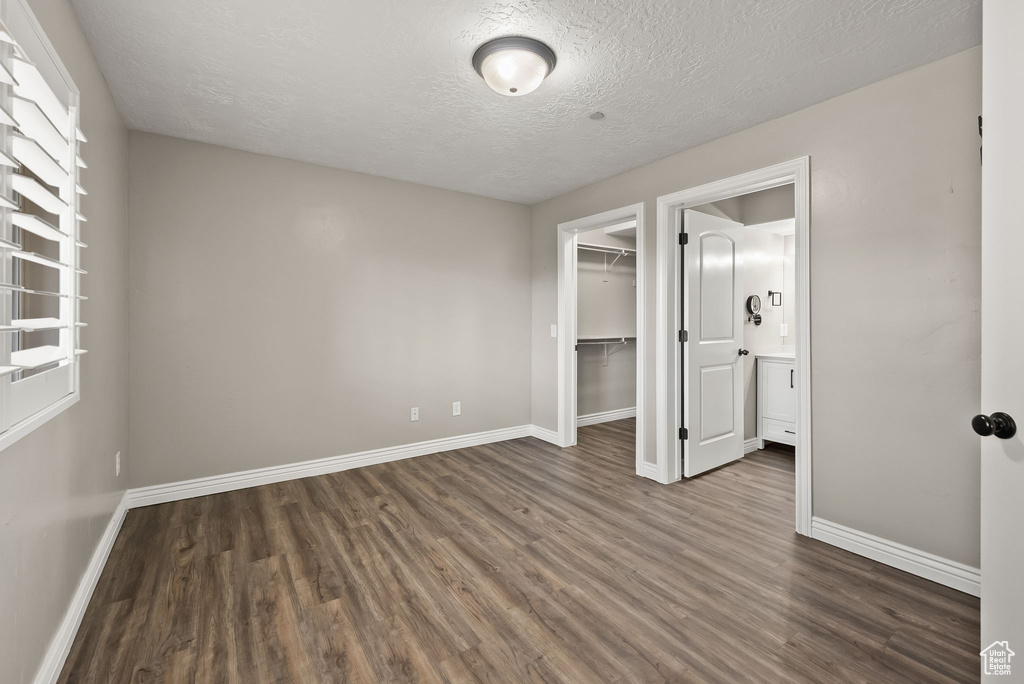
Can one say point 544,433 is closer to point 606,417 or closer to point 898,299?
point 606,417

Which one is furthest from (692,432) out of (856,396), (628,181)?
(628,181)

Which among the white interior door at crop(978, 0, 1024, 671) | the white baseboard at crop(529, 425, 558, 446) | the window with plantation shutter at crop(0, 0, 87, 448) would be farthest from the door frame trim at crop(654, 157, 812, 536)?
the window with plantation shutter at crop(0, 0, 87, 448)

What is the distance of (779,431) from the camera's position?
13.6 feet

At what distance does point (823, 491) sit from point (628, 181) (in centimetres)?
258

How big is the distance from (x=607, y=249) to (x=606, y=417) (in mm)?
2045

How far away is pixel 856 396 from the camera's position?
2406 mm

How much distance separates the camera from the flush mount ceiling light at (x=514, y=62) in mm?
2000

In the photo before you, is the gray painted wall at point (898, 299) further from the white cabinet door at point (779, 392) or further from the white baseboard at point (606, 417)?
the white baseboard at point (606, 417)

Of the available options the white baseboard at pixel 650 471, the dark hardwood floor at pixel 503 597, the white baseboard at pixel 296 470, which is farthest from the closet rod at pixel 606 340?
the dark hardwood floor at pixel 503 597

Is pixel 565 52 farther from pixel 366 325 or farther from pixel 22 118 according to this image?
pixel 366 325

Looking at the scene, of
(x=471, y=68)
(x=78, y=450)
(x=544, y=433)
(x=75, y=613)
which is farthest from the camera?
(x=544, y=433)

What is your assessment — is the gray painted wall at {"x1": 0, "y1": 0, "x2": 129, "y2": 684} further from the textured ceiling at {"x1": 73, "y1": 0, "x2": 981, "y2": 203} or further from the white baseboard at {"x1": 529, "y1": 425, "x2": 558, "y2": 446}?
the white baseboard at {"x1": 529, "y1": 425, "x2": 558, "y2": 446}

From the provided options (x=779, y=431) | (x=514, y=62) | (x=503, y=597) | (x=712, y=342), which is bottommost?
(x=503, y=597)

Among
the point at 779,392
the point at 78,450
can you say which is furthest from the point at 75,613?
the point at 779,392
